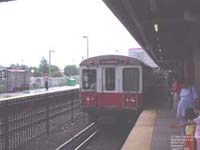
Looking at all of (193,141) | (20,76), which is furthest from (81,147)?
(20,76)

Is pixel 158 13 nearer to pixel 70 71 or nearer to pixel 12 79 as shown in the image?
pixel 12 79

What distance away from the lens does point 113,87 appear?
16859mm

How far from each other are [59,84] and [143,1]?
4701 centimetres

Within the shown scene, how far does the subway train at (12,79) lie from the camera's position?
43.2 meters

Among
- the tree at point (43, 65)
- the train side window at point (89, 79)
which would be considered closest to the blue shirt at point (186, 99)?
the train side window at point (89, 79)

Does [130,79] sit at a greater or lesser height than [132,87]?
greater

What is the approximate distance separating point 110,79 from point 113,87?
0.34m

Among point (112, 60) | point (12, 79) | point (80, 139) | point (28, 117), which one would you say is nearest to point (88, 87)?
point (112, 60)

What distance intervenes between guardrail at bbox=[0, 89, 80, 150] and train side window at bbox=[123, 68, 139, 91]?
2.58m

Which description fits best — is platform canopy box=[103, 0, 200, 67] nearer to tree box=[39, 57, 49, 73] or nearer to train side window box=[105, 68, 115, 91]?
train side window box=[105, 68, 115, 91]

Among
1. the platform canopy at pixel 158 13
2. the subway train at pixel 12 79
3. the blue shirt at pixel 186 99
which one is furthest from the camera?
the subway train at pixel 12 79

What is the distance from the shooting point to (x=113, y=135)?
17.5 m

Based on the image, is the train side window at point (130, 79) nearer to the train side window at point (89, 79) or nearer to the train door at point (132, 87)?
the train door at point (132, 87)

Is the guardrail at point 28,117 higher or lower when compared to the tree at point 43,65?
lower
